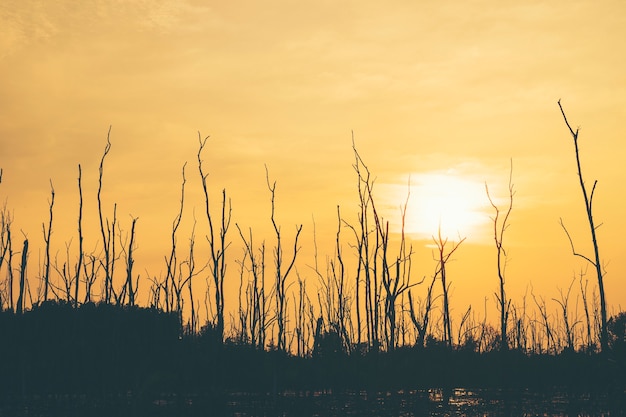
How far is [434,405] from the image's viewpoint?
1692cm

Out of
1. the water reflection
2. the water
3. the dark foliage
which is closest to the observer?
the water

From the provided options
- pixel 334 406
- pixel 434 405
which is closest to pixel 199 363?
pixel 334 406

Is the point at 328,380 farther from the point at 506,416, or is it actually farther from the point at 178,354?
the point at 506,416

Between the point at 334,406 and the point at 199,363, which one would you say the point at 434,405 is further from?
the point at 199,363

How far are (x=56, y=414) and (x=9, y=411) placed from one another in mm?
1338

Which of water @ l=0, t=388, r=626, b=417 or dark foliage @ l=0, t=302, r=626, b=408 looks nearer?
water @ l=0, t=388, r=626, b=417

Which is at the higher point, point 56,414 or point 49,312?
point 49,312

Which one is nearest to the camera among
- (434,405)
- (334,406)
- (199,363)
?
(334,406)

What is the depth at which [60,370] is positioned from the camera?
21.4 meters

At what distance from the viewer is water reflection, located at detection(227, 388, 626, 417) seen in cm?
1484

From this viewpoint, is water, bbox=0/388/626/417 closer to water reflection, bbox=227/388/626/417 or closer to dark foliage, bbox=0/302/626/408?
water reflection, bbox=227/388/626/417

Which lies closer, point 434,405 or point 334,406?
point 334,406

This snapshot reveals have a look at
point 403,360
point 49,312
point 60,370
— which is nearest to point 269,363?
point 403,360

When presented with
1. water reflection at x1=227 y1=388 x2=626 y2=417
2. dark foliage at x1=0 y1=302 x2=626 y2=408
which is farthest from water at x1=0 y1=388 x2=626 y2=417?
dark foliage at x1=0 y1=302 x2=626 y2=408
